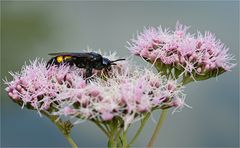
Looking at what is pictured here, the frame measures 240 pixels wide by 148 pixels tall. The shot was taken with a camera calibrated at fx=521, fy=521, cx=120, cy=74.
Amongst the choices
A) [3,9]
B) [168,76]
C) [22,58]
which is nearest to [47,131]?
[22,58]

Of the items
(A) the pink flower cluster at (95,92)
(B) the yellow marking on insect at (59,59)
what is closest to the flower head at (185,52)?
(A) the pink flower cluster at (95,92)

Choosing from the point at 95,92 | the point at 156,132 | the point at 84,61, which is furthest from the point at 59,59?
the point at 156,132

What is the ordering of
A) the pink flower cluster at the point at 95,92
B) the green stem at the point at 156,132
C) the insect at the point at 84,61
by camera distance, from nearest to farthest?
the pink flower cluster at the point at 95,92 < the green stem at the point at 156,132 < the insect at the point at 84,61

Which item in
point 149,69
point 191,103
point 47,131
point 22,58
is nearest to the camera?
point 149,69

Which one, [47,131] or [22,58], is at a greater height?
[22,58]

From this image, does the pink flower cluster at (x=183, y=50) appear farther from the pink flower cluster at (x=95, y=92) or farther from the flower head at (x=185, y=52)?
the pink flower cluster at (x=95, y=92)

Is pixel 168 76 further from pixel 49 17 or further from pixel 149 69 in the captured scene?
pixel 49 17
